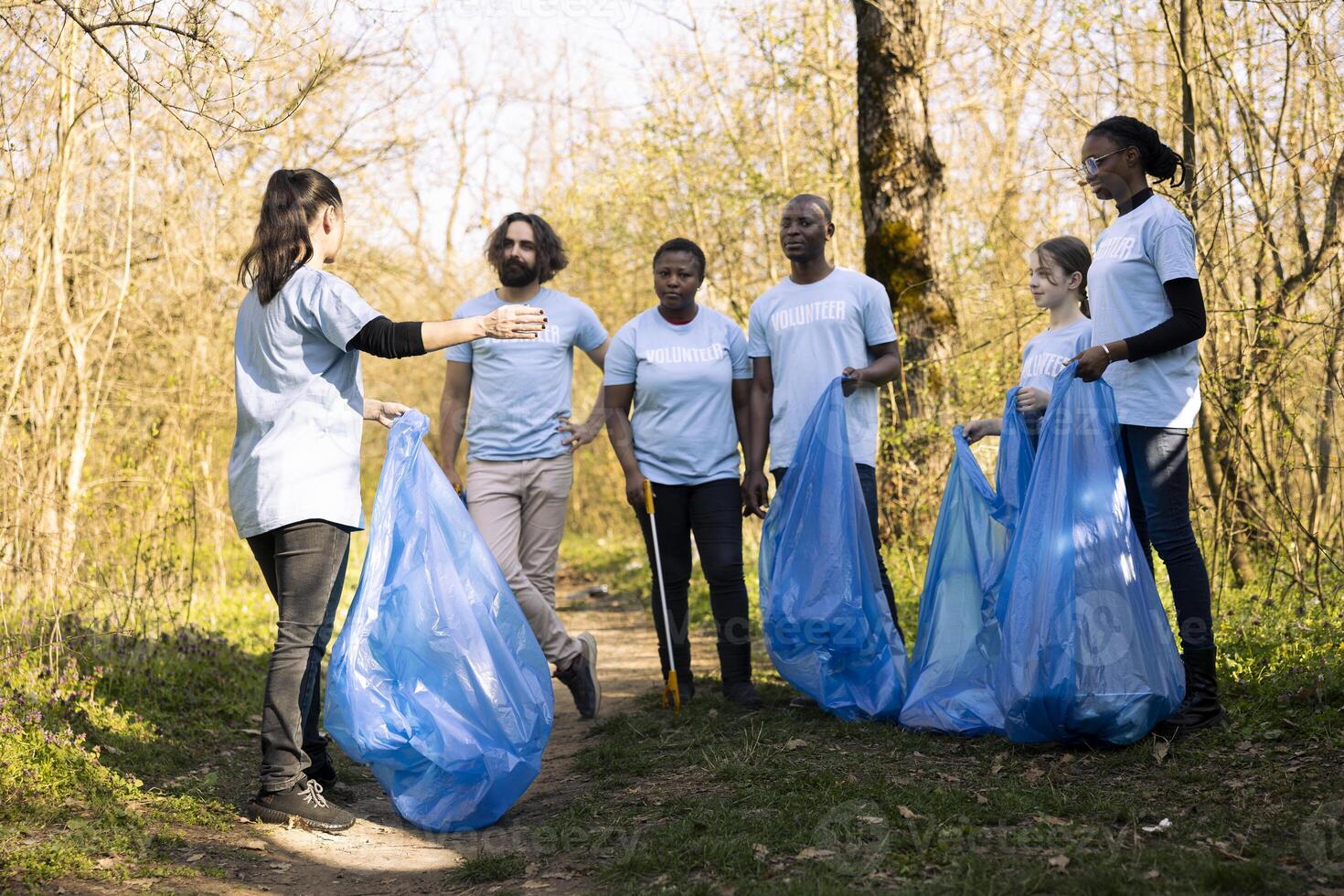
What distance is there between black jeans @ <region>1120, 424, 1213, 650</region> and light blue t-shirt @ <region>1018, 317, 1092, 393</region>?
42cm

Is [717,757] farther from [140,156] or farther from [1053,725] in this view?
[140,156]

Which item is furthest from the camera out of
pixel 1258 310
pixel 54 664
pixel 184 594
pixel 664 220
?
pixel 664 220

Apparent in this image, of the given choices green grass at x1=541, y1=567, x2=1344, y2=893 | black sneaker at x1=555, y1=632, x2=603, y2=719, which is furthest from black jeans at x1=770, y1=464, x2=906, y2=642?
black sneaker at x1=555, y1=632, x2=603, y2=719

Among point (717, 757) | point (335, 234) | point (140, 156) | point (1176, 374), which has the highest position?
point (140, 156)

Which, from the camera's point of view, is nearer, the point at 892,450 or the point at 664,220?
the point at 892,450

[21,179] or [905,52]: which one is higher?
[905,52]

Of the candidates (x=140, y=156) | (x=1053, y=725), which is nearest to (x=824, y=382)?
(x=1053, y=725)

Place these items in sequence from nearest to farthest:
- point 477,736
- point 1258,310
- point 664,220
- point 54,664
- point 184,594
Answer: point 477,736
point 54,664
point 1258,310
point 184,594
point 664,220

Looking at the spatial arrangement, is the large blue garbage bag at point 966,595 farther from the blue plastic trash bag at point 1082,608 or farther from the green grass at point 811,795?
the blue plastic trash bag at point 1082,608

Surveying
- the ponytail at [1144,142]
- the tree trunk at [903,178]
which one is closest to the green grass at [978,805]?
the ponytail at [1144,142]

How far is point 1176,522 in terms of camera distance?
3.68m

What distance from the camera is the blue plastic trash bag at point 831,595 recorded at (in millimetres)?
4215

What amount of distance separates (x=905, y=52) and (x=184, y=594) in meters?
4.78

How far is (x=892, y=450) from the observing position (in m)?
6.82
